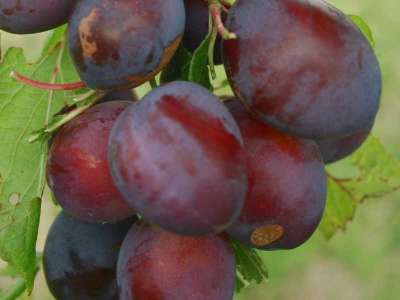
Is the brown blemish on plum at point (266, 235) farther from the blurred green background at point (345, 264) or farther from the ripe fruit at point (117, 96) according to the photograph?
the blurred green background at point (345, 264)

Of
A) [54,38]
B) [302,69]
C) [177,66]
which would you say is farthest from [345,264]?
[302,69]

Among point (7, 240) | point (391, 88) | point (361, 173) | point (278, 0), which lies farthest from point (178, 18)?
point (391, 88)

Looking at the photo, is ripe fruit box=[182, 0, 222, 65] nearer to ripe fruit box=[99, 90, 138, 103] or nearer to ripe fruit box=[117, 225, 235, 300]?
ripe fruit box=[99, 90, 138, 103]

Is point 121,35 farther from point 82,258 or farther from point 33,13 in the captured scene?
point 82,258

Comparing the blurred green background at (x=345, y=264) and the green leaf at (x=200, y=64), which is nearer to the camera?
the green leaf at (x=200, y=64)

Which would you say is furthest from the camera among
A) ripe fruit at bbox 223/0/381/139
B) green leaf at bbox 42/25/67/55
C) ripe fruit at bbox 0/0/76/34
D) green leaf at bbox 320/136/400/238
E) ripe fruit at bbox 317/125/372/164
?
green leaf at bbox 320/136/400/238

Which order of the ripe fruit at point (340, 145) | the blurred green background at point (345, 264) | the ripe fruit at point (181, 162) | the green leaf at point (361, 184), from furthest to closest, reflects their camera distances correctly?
the blurred green background at point (345, 264) → the green leaf at point (361, 184) → the ripe fruit at point (340, 145) → the ripe fruit at point (181, 162)

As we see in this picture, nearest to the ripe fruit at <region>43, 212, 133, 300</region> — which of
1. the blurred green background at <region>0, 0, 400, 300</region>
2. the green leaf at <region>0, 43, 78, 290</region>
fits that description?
the green leaf at <region>0, 43, 78, 290</region>

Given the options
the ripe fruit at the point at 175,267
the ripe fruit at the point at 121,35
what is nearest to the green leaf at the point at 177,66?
the ripe fruit at the point at 121,35
